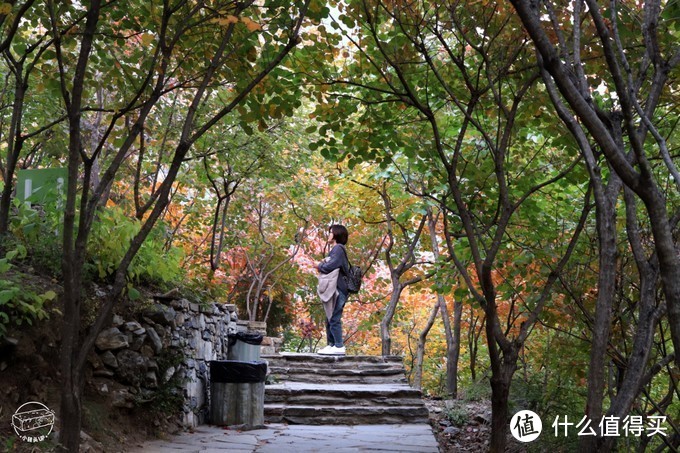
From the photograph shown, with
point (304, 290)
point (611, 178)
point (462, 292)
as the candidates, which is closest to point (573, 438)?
point (462, 292)

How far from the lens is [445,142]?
695 centimetres

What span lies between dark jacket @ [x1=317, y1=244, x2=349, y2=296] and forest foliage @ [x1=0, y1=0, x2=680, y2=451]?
5.13 feet

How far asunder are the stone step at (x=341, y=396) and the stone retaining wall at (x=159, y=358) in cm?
121

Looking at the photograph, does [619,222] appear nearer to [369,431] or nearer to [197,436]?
[369,431]

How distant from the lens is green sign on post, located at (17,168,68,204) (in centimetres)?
499

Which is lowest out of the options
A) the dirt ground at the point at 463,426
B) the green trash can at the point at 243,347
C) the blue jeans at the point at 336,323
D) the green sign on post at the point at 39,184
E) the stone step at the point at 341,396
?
the dirt ground at the point at 463,426

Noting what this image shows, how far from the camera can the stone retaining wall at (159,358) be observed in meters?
5.34

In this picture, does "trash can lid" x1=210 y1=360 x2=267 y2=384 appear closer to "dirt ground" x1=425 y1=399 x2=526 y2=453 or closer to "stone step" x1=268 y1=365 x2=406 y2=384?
"dirt ground" x1=425 y1=399 x2=526 y2=453

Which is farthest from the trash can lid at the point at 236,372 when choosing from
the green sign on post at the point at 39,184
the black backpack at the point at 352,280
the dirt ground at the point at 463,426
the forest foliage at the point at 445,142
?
the black backpack at the point at 352,280

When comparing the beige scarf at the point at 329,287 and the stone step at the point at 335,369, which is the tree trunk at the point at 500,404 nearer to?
the stone step at the point at 335,369

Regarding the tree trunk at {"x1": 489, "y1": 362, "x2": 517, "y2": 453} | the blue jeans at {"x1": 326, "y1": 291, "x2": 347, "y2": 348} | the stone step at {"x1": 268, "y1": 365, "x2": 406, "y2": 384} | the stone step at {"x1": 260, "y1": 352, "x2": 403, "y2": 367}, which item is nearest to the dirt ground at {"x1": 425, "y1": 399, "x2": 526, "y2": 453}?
the stone step at {"x1": 268, "y1": 365, "x2": 406, "y2": 384}

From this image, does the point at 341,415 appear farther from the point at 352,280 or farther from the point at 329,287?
the point at 352,280

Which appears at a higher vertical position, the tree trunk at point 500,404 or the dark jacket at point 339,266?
the dark jacket at point 339,266

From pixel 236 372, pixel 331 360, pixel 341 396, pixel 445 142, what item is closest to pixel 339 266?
pixel 331 360
